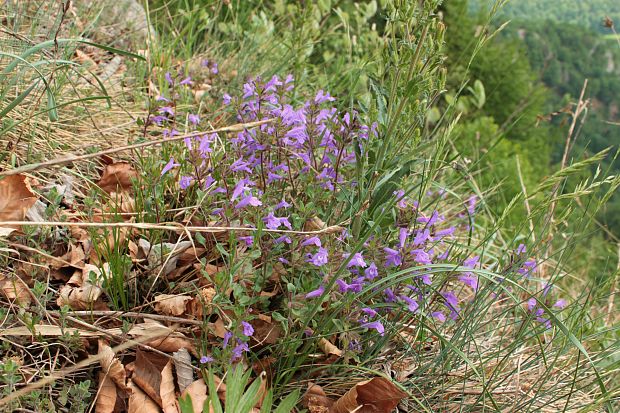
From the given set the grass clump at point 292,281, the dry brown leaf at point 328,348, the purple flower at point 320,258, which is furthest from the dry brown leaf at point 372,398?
the purple flower at point 320,258

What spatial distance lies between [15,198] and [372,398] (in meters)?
1.15

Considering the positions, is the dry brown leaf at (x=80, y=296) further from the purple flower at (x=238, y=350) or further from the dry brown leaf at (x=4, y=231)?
the purple flower at (x=238, y=350)

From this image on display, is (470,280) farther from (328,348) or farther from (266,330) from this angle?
(266,330)

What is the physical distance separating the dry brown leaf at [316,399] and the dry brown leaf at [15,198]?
37.4 inches

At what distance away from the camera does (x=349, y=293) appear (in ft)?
5.39

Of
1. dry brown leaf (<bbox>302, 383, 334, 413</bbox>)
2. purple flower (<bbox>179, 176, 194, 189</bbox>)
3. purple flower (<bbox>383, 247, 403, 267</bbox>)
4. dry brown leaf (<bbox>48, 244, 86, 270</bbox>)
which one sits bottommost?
dry brown leaf (<bbox>302, 383, 334, 413</bbox>)

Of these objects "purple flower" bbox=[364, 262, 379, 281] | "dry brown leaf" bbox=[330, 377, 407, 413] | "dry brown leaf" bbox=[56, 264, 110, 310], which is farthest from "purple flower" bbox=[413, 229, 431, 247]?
"dry brown leaf" bbox=[56, 264, 110, 310]

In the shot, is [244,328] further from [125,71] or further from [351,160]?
[125,71]

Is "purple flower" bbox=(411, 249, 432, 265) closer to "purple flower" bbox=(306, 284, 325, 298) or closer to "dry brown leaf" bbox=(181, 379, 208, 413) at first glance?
"purple flower" bbox=(306, 284, 325, 298)

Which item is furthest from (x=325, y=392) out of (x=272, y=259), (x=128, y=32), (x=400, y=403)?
(x=128, y=32)

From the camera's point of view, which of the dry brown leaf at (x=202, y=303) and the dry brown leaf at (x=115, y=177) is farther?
the dry brown leaf at (x=115, y=177)

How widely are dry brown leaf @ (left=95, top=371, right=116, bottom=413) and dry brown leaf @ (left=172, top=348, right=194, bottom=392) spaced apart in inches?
6.5

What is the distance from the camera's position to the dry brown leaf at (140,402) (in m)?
1.52

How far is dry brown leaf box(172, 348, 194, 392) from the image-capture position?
5.27 feet
